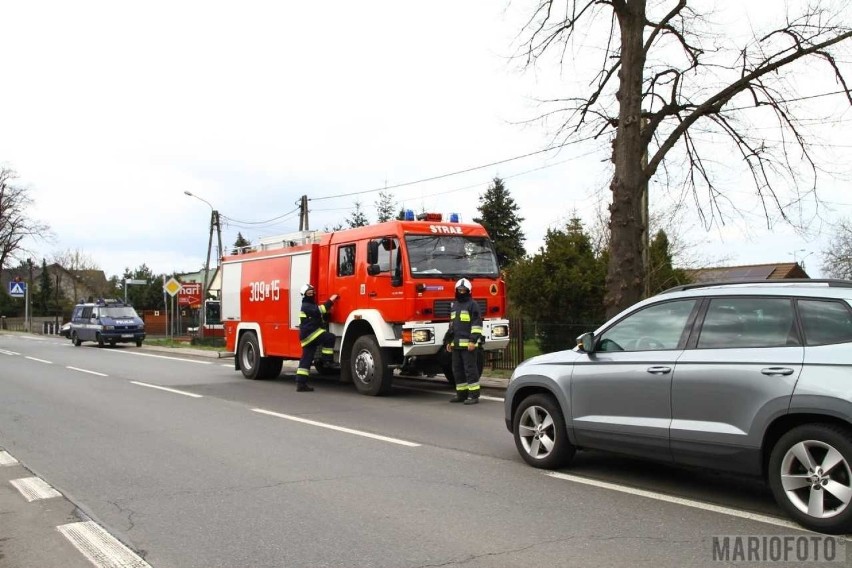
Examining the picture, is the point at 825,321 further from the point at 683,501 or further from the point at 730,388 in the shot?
the point at 683,501

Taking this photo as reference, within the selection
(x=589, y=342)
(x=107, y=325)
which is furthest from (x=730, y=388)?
(x=107, y=325)

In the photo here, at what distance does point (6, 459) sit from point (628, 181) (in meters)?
10.5

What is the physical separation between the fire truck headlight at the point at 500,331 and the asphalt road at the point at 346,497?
7.30ft

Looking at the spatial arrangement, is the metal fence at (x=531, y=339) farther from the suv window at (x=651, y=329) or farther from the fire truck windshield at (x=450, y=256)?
the suv window at (x=651, y=329)

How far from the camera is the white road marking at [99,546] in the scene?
425cm

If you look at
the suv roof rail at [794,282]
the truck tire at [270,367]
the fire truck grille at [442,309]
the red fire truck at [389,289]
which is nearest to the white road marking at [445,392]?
the red fire truck at [389,289]

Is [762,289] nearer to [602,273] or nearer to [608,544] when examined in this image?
[608,544]

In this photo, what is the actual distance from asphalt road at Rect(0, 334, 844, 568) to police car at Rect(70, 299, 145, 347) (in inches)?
870

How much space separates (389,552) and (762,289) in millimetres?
3227

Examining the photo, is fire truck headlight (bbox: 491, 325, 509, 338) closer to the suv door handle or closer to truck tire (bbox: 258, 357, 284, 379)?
truck tire (bbox: 258, 357, 284, 379)

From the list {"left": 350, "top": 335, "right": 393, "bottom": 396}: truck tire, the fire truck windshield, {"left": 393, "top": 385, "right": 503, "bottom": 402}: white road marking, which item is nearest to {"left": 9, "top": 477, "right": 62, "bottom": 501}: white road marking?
{"left": 350, "top": 335, "right": 393, "bottom": 396}: truck tire

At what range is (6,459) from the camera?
7316 mm

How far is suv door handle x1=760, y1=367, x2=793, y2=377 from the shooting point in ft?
15.1

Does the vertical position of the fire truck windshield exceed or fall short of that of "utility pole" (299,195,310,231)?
it falls short
